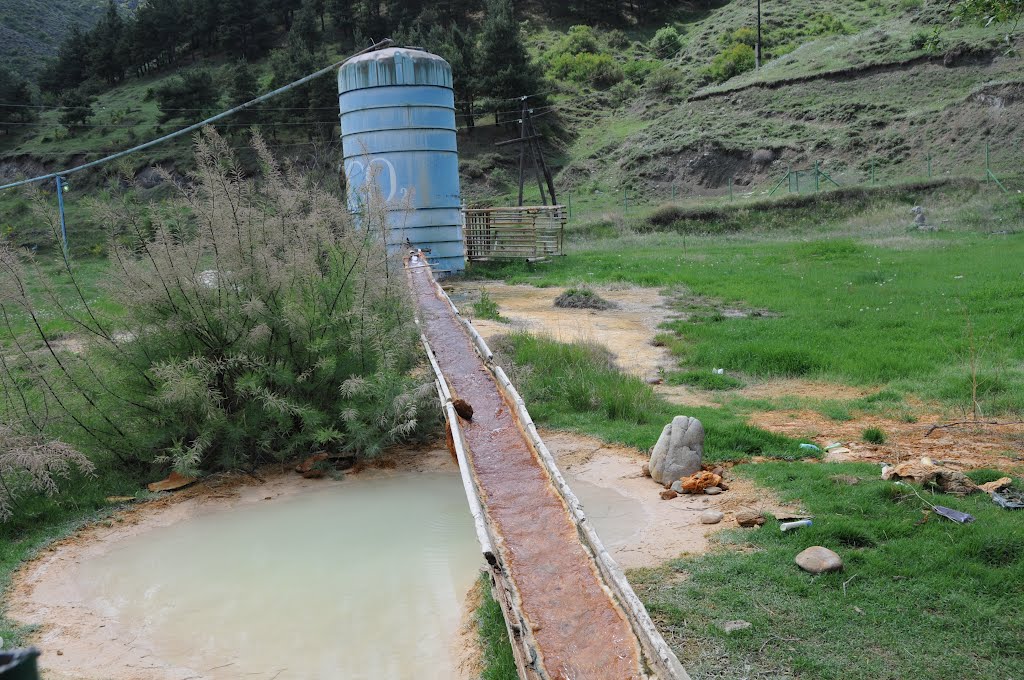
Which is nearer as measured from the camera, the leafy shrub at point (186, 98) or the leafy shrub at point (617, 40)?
the leafy shrub at point (186, 98)

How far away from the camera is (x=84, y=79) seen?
67.8 m

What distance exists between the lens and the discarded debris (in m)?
8.71

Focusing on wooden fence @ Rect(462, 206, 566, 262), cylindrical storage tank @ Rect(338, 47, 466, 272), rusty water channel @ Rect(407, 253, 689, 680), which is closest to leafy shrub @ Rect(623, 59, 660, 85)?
wooden fence @ Rect(462, 206, 566, 262)

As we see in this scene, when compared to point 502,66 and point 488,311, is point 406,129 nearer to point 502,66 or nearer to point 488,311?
point 488,311

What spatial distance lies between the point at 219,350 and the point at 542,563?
508 centimetres

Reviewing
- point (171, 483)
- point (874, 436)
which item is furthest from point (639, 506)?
→ point (171, 483)

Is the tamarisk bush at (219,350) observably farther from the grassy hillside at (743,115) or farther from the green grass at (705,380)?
the grassy hillside at (743,115)

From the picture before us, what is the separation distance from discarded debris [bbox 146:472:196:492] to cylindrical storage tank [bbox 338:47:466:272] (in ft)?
34.7

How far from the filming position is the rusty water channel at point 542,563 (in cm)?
461

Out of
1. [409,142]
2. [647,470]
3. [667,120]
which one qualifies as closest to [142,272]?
[647,470]

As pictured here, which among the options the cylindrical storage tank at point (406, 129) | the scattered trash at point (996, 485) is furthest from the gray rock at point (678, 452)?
the cylindrical storage tank at point (406, 129)

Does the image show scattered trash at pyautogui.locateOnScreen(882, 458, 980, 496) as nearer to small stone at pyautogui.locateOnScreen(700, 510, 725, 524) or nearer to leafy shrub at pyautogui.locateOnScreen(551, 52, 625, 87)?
small stone at pyautogui.locateOnScreen(700, 510, 725, 524)

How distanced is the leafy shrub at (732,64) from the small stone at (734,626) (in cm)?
5299

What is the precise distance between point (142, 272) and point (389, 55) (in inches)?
475
